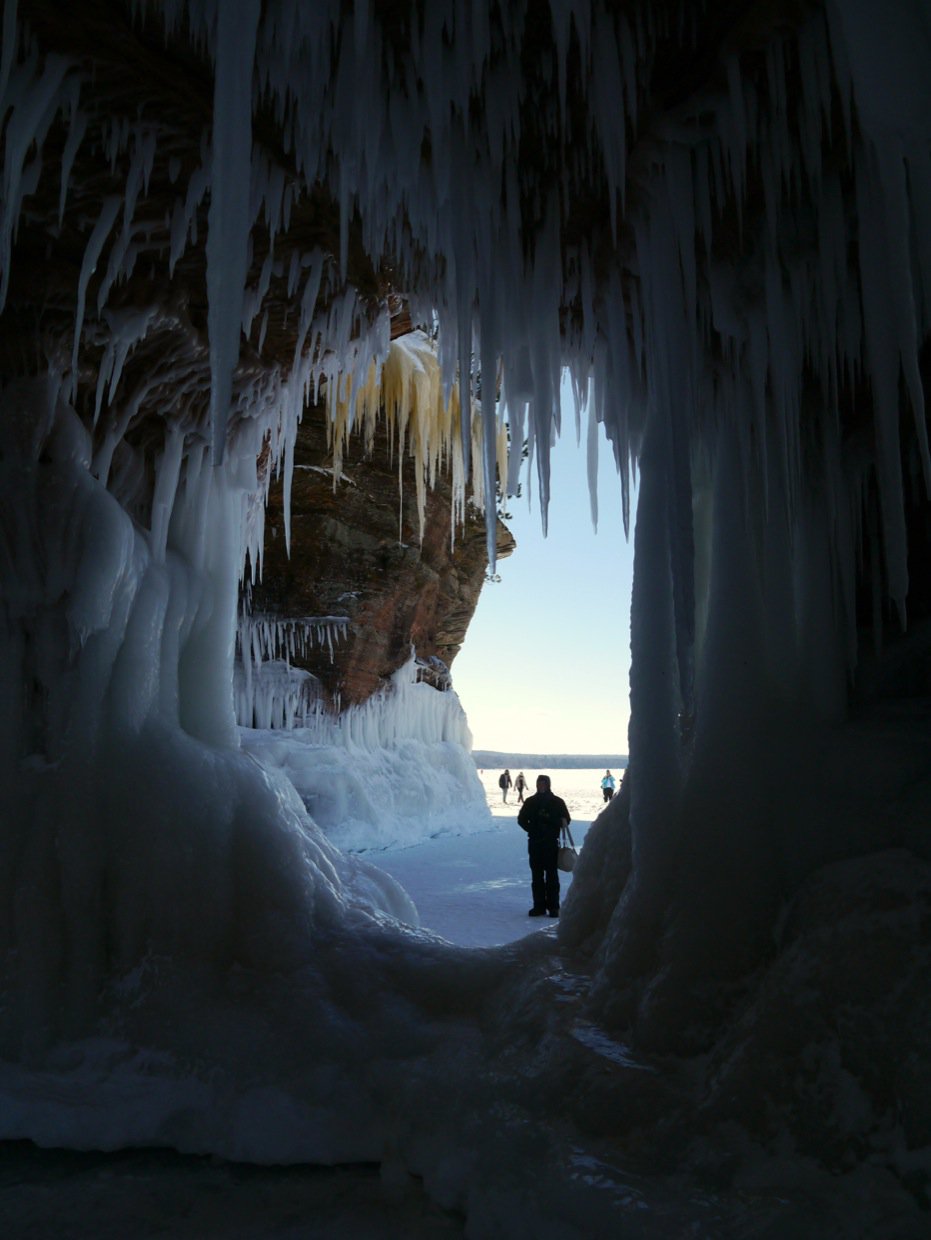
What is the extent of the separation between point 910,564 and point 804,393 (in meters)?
0.91

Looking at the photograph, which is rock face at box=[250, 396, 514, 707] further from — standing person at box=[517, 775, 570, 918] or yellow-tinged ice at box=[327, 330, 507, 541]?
standing person at box=[517, 775, 570, 918]

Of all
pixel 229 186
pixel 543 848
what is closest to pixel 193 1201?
pixel 229 186

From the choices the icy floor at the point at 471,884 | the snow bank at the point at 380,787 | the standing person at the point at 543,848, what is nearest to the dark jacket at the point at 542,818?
the standing person at the point at 543,848

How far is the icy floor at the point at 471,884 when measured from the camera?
586cm

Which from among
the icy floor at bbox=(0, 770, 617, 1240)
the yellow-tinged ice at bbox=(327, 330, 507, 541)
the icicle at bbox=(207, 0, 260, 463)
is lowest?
the icy floor at bbox=(0, 770, 617, 1240)

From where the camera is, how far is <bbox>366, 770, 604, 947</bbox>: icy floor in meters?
5.86

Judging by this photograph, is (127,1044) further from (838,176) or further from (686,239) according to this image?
(838,176)

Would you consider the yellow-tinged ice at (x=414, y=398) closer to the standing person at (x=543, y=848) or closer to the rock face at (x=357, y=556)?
the rock face at (x=357, y=556)

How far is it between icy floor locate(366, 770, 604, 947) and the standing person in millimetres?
222

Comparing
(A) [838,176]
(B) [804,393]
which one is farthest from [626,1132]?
(A) [838,176]

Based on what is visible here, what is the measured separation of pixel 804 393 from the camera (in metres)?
3.10

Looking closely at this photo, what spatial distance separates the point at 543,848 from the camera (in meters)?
6.61

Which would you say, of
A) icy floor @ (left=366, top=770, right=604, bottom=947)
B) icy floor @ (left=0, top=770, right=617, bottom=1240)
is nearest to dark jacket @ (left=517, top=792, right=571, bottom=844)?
icy floor @ (left=366, top=770, right=604, bottom=947)

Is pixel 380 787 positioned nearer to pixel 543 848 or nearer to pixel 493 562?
pixel 543 848
